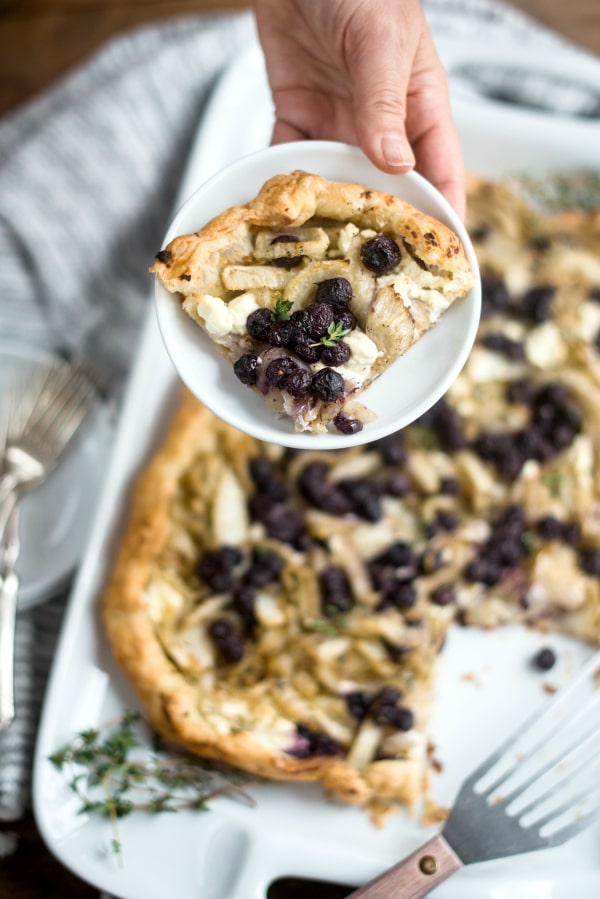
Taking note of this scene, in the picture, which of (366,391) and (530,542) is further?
(530,542)

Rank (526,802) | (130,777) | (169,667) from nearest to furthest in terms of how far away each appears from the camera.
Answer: (526,802)
(130,777)
(169,667)

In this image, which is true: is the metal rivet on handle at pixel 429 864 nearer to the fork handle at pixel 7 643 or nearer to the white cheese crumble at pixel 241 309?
the fork handle at pixel 7 643

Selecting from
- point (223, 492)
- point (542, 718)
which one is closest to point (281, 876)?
point (542, 718)

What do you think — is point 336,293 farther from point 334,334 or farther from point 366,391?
point 366,391

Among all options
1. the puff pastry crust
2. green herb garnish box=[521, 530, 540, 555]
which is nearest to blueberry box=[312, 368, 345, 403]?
the puff pastry crust

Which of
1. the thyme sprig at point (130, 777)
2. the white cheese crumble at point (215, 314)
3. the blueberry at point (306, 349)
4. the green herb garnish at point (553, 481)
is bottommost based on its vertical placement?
the thyme sprig at point (130, 777)

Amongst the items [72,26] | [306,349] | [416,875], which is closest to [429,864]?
[416,875]

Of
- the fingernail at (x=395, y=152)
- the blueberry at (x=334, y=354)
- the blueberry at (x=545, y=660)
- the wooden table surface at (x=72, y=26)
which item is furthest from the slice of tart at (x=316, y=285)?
the wooden table surface at (x=72, y=26)

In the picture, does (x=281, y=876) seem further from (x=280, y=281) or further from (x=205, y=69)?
(x=205, y=69)
